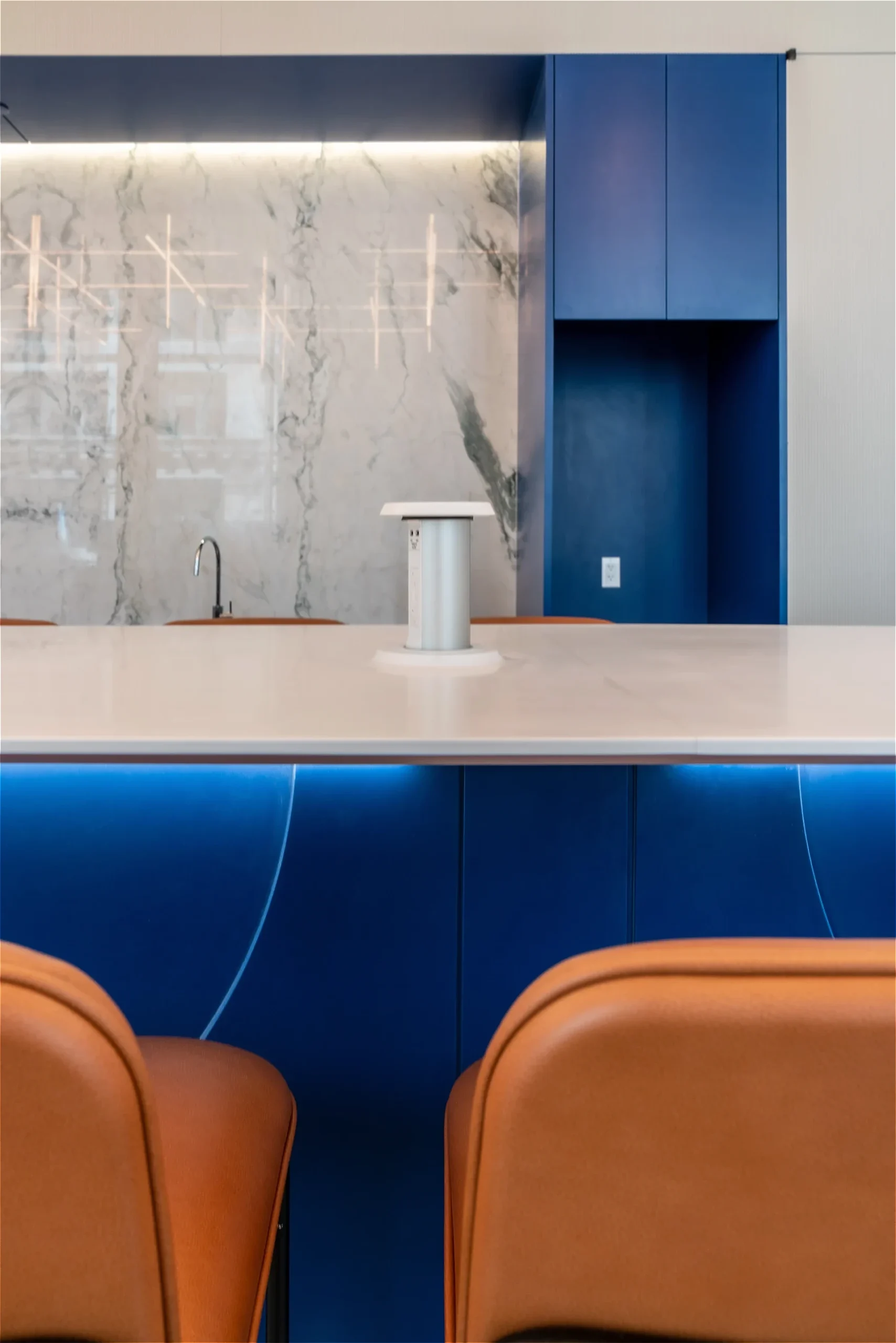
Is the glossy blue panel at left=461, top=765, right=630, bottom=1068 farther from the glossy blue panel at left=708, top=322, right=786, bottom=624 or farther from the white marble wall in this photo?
the white marble wall

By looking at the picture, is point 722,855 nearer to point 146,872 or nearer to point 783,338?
point 146,872

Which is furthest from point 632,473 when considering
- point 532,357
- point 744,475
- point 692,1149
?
point 692,1149

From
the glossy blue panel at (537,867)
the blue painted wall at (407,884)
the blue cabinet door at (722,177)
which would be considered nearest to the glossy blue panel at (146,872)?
the blue painted wall at (407,884)

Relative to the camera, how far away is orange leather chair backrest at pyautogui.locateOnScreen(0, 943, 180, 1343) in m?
0.42

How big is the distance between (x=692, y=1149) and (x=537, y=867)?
60cm

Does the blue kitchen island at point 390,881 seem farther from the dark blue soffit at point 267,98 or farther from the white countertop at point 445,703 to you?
the dark blue soffit at point 267,98

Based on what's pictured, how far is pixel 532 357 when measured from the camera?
3281 millimetres

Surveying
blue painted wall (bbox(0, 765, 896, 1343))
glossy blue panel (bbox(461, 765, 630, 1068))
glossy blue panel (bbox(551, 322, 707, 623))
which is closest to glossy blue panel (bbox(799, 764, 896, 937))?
blue painted wall (bbox(0, 765, 896, 1343))

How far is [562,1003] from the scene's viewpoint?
435 millimetres

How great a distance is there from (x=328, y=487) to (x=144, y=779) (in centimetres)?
278

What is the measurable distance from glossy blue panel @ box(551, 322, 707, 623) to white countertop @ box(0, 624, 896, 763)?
77.3 inches

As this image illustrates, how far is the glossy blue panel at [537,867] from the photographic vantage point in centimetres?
104

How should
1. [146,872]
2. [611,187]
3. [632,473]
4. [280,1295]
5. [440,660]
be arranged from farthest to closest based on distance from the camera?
[632,473]
[611,187]
[440,660]
[146,872]
[280,1295]

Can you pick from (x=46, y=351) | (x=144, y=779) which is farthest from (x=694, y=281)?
(x=144, y=779)
